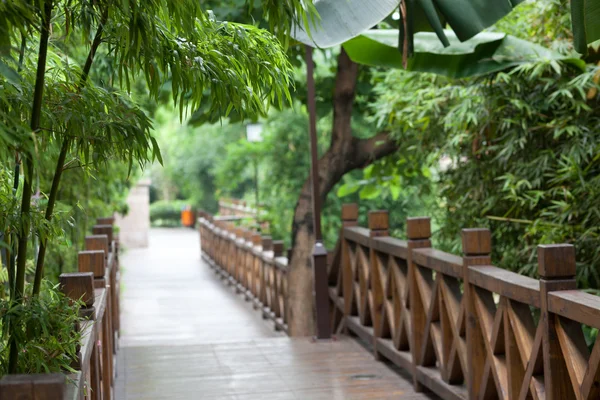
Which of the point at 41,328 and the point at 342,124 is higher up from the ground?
the point at 342,124

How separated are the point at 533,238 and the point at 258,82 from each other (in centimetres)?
360

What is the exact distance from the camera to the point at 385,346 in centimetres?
641

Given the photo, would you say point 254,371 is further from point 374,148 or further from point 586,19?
point 374,148

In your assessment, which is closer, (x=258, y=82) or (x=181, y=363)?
(x=258, y=82)

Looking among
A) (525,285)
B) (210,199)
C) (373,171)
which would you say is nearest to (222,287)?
(373,171)

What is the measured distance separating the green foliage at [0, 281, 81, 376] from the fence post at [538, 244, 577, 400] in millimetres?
1933

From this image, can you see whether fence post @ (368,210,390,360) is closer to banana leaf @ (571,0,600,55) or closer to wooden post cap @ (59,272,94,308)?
banana leaf @ (571,0,600,55)

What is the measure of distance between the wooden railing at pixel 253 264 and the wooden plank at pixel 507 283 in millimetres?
5271

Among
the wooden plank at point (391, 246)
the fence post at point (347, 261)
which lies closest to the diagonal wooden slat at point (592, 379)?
the wooden plank at point (391, 246)

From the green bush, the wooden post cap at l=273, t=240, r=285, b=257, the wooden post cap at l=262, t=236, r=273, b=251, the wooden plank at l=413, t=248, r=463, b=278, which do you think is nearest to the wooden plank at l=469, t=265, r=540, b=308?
the wooden plank at l=413, t=248, r=463, b=278

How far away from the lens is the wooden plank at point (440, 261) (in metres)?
4.90

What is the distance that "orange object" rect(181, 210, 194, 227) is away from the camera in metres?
35.0

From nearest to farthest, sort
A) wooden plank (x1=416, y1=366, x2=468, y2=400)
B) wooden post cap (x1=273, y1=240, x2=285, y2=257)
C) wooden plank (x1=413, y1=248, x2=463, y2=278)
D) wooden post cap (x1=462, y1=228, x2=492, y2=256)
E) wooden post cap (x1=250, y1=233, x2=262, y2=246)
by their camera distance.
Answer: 1. wooden post cap (x1=462, y1=228, x2=492, y2=256)
2. wooden plank (x1=413, y1=248, x2=463, y2=278)
3. wooden plank (x1=416, y1=366, x2=468, y2=400)
4. wooden post cap (x1=273, y1=240, x2=285, y2=257)
5. wooden post cap (x1=250, y1=233, x2=262, y2=246)

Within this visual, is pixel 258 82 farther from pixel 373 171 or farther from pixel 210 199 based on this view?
pixel 210 199
